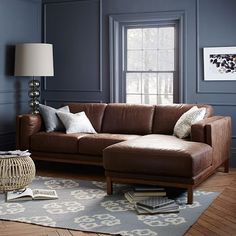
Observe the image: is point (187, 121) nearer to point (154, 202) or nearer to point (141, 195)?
point (141, 195)

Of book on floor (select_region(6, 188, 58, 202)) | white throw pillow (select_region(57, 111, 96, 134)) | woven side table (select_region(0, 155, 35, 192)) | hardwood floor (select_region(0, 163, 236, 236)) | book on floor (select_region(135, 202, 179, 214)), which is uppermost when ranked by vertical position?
white throw pillow (select_region(57, 111, 96, 134))

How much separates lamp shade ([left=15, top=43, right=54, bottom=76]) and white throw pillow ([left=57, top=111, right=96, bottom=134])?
0.74 meters

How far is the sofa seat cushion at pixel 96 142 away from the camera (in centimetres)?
529

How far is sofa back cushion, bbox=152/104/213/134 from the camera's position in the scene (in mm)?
5641

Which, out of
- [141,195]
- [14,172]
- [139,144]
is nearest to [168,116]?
[139,144]

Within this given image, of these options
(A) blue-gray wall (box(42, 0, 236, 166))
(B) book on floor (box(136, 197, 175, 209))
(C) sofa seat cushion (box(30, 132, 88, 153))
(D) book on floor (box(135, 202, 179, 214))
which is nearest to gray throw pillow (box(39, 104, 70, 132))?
(C) sofa seat cushion (box(30, 132, 88, 153))

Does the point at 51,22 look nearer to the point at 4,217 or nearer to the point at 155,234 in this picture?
the point at 4,217

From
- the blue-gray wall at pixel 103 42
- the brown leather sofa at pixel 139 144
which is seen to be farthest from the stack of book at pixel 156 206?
the blue-gray wall at pixel 103 42

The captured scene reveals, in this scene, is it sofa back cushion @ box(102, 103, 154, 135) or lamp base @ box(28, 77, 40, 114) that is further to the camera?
lamp base @ box(28, 77, 40, 114)

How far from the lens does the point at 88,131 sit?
583 centimetres

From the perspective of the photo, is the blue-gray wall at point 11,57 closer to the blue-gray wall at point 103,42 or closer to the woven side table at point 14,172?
the blue-gray wall at point 103,42

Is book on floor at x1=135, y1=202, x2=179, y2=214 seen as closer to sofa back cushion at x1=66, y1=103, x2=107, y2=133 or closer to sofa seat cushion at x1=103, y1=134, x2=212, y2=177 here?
sofa seat cushion at x1=103, y1=134, x2=212, y2=177

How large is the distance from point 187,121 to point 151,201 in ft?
4.45

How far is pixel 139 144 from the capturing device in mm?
4582
